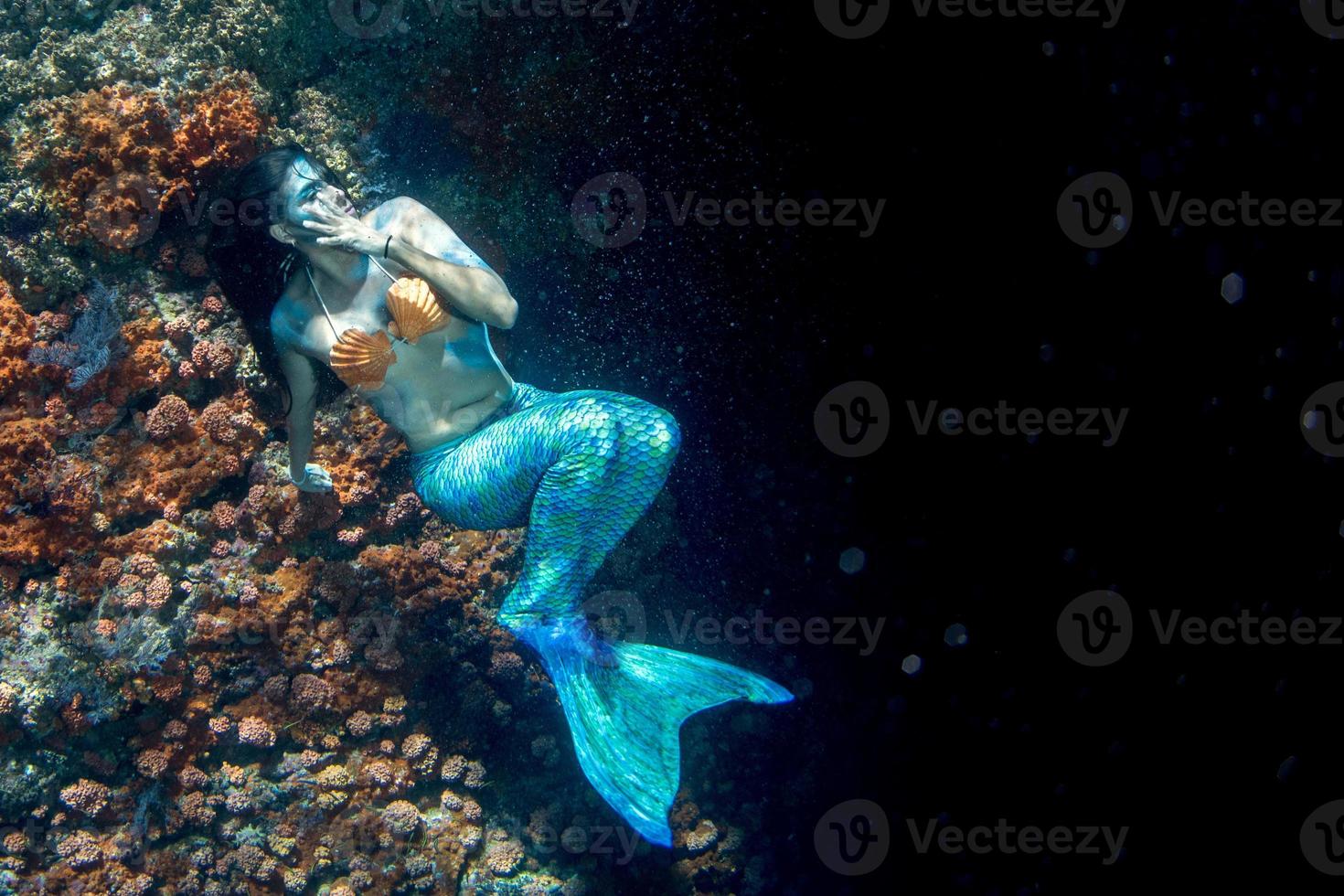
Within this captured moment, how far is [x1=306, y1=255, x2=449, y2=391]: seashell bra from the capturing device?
3.13m

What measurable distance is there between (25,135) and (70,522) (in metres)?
2.18

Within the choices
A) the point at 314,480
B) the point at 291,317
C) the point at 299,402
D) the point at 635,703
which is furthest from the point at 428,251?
the point at 635,703

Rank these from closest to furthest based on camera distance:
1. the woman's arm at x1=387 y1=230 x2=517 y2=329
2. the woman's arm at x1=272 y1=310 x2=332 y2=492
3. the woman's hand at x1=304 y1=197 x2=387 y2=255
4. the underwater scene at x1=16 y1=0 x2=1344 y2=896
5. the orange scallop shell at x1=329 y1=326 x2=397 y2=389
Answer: the woman's hand at x1=304 y1=197 x2=387 y2=255 < the woman's arm at x1=387 y1=230 x2=517 y2=329 < the orange scallop shell at x1=329 y1=326 x2=397 y2=389 < the woman's arm at x1=272 y1=310 x2=332 y2=492 < the underwater scene at x1=16 y1=0 x2=1344 y2=896

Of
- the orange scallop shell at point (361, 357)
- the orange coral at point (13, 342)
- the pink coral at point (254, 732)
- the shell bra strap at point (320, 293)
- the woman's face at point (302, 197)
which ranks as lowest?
the pink coral at point (254, 732)

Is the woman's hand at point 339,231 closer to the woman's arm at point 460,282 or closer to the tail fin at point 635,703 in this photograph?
the woman's arm at point 460,282

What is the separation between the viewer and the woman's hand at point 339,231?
296 centimetres

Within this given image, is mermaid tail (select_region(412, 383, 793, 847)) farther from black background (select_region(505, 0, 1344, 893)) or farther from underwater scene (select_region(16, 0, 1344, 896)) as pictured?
black background (select_region(505, 0, 1344, 893))

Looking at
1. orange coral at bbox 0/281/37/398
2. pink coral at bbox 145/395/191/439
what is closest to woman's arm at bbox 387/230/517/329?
pink coral at bbox 145/395/191/439

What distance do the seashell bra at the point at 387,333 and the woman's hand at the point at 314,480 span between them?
0.89 meters

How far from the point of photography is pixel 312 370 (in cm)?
356

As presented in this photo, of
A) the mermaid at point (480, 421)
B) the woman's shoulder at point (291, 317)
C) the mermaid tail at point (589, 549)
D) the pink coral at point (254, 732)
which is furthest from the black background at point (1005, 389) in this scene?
the pink coral at point (254, 732)

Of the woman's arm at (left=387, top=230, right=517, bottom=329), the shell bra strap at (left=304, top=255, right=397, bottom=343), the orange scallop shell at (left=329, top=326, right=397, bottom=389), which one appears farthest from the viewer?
the shell bra strap at (left=304, top=255, right=397, bottom=343)

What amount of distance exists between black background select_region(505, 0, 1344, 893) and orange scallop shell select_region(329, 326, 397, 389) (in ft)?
4.90

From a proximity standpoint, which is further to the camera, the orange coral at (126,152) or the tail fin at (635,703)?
the orange coral at (126,152)
